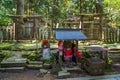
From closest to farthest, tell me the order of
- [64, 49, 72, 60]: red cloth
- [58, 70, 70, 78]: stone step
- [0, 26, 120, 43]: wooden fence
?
1. [58, 70, 70, 78]: stone step
2. [64, 49, 72, 60]: red cloth
3. [0, 26, 120, 43]: wooden fence

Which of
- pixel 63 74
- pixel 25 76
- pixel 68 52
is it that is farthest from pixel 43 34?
pixel 63 74

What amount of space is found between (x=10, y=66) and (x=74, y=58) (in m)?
2.87

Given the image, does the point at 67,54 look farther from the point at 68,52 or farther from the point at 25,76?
the point at 25,76

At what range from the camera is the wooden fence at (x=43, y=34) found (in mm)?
15445

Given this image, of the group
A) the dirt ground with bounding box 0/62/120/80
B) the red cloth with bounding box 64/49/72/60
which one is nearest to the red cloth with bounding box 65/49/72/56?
the red cloth with bounding box 64/49/72/60

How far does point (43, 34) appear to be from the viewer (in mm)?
15656

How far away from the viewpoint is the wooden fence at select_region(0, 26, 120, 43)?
1545 cm

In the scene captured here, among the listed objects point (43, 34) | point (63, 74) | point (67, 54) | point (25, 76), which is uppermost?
point (43, 34)

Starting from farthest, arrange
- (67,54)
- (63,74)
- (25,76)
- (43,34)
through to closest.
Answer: (43,34)
(67,54)
(25,76)
(63,74)

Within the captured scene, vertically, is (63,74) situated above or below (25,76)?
above

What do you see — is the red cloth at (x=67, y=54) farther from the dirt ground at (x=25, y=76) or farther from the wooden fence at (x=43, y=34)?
the wooden fence at (x=43, y=34)

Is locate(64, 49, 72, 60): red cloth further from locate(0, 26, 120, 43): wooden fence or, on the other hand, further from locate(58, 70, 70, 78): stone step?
locate(0, 26, 120, 43): wooden fence

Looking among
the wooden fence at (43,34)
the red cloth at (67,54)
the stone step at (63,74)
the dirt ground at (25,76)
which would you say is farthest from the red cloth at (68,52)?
the wooden fence at (43,34)

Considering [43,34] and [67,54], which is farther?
[43,34]
